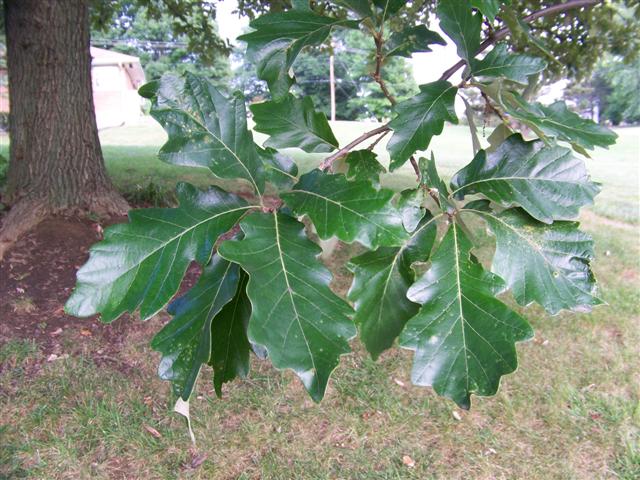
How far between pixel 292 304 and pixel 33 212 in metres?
3.77

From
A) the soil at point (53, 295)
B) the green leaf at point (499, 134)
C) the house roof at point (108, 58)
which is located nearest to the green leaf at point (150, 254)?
the green leaf at point (499, 134)

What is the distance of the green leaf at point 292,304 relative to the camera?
0.61 metres

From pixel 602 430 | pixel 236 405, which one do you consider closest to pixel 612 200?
pixel 602 430

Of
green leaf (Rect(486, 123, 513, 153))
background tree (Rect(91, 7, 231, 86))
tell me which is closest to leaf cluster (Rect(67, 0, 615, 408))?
green leaf (Rect(486, 123, 513, 153))

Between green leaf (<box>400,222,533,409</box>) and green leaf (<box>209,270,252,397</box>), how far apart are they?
261mm

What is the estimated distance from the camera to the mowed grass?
2.21 metres

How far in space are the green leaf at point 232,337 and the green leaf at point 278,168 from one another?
0.18m

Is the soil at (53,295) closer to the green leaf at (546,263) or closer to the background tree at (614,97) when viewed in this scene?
the green leaf at (546,263)

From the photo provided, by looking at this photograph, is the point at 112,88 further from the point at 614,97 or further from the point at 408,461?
the point at 614,97

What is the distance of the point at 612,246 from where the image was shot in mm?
5242

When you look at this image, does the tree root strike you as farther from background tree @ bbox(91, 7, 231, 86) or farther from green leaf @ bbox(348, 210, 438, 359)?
background tree @ bbox(91, 7, 231, 86)

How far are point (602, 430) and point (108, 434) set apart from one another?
2498 millimetres

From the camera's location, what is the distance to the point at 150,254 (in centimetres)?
70

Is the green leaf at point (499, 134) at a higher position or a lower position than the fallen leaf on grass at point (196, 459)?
higher
